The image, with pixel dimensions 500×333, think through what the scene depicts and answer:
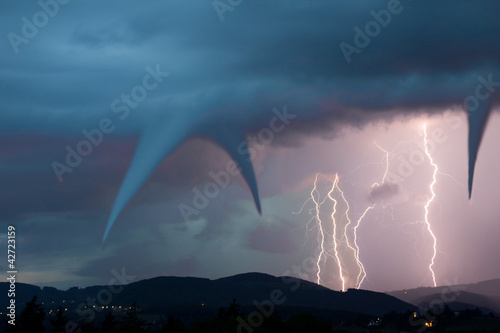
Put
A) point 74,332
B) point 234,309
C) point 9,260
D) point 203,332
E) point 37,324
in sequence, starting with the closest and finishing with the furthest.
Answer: point 9,260 → point 37,324 → point 74,332 → point 203,332 → point 234,309

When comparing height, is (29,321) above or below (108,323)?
below

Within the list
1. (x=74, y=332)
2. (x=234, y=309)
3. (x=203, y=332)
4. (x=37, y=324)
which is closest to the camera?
(x=37, y=324)

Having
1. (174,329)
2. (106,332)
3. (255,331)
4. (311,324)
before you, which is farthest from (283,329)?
(106,332)

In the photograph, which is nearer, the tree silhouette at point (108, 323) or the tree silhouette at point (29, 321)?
the tree silhouette at point (29, 321)

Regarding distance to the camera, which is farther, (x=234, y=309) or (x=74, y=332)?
(x=234, y=309)

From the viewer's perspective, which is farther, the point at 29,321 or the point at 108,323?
the point at 108,323

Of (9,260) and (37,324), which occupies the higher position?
(9,260)

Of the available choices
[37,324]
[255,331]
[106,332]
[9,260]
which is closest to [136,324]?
[106,332]

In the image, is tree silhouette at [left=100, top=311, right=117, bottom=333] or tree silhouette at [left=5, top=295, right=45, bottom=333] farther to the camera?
tree silhouette at [left=100, top=311, right=117, bottom=333]

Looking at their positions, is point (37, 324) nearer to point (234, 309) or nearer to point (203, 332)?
point (203, 332)
